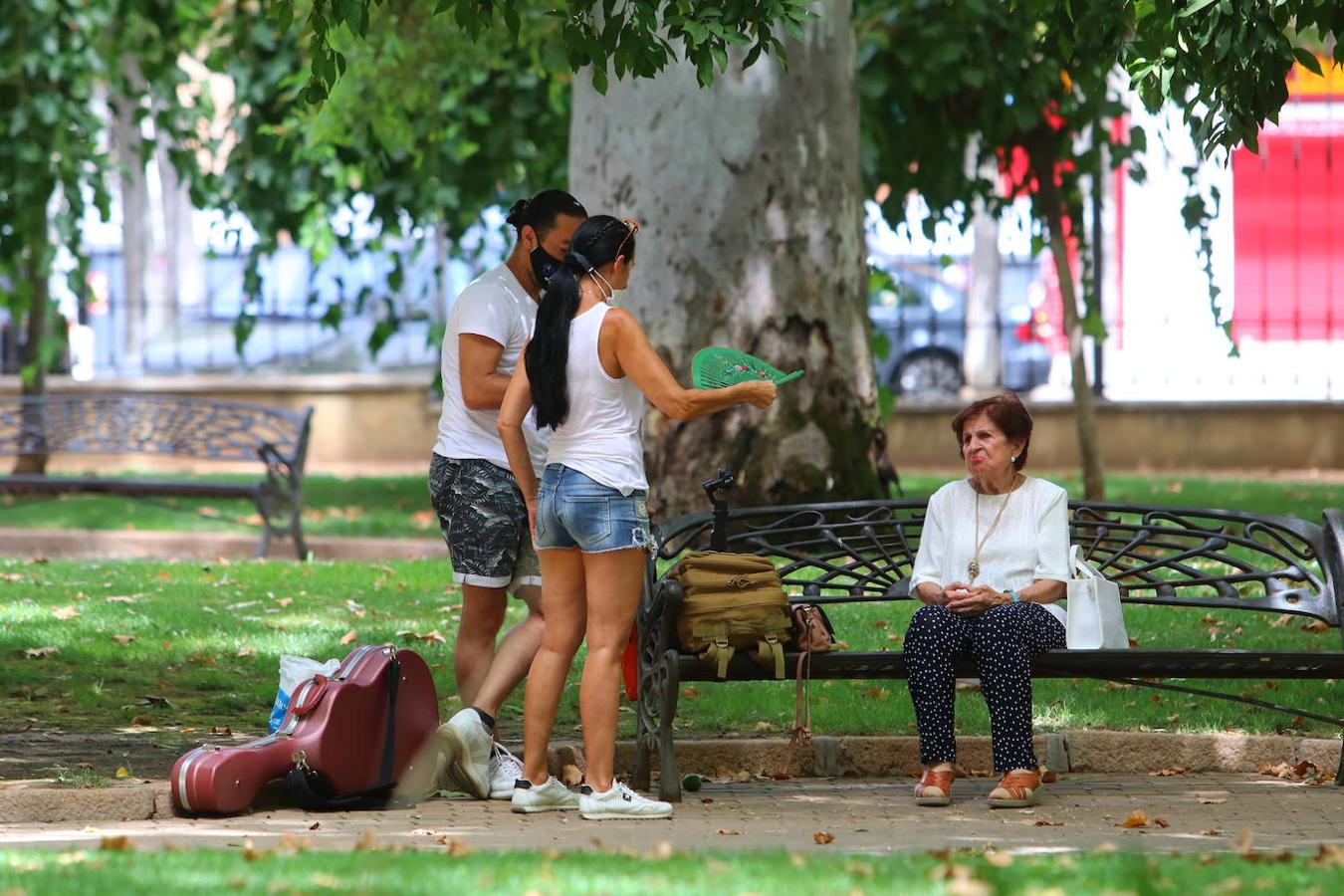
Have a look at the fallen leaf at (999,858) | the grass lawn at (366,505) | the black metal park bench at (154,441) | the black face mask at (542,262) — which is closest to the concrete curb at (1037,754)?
the black face mask at (542,262)

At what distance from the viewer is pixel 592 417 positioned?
557 cm

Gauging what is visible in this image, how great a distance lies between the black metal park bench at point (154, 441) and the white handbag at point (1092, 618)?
6.91 m

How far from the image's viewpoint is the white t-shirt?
606 centimetres

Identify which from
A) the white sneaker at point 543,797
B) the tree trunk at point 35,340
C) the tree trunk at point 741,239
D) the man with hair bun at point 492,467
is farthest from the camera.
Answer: the tree trunk at point 35,340

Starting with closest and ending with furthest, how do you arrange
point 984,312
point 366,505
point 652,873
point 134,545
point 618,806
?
1. point 652,873
2. point 618,806
3. point 134,545
4. point 366,505
5. point 984,312

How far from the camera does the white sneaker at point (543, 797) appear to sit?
5.64 meters

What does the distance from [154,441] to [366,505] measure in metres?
2.32

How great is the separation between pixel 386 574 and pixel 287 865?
220 inches

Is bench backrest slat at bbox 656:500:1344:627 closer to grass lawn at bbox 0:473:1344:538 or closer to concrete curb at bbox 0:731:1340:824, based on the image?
concrete curb at bbox 0:731:1340:824

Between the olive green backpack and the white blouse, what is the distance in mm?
523

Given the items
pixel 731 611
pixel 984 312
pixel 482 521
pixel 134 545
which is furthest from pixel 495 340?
pixel 984 312

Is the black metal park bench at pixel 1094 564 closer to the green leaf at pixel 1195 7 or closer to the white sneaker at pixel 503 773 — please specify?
the white sneaker at pixel 503 773

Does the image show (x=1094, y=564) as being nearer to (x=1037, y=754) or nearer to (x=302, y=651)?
(x=1037, y=754)

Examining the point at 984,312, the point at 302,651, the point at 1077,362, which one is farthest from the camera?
the point at 984,312
